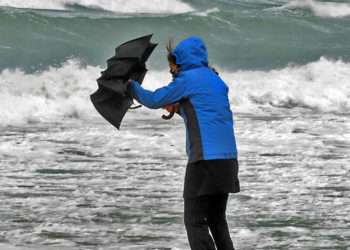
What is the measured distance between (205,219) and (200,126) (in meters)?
0.56

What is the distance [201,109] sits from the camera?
588 cm

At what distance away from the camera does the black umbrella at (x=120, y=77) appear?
610 cm

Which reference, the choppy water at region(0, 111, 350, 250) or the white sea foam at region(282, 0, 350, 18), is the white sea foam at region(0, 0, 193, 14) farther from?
the choppy water at region(0, 111, 350, 250)

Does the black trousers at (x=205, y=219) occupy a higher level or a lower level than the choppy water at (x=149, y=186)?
higher

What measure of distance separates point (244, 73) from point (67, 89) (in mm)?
5289

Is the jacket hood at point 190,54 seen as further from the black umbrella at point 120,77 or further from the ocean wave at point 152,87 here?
the ocean wave at point 152,87

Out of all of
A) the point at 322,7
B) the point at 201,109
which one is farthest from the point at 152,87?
the point at 322,7

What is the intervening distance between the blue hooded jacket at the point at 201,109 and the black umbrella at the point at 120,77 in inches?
8.0

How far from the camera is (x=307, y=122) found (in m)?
15.2

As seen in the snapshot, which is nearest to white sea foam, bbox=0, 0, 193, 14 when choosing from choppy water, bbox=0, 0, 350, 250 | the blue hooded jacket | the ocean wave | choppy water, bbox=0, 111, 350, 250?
choppy water, bbox=0, 0, 350, 250

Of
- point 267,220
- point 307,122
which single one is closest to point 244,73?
point 307,122

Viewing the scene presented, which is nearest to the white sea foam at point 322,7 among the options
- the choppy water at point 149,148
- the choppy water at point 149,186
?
the choppy water at point 149,148

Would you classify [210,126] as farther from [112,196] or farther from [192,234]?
[112,196]

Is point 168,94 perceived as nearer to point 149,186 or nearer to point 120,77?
point 120,77
